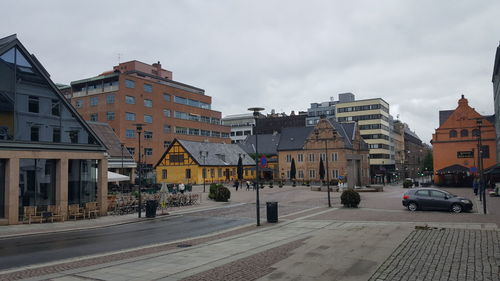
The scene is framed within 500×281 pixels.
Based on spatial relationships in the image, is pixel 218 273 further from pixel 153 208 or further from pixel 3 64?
pixel 3 64

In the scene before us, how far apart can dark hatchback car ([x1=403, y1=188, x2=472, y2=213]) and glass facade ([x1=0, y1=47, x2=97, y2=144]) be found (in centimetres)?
2283

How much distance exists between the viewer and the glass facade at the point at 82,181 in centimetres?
2502

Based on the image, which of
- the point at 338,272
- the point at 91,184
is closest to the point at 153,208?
the point at 91,184

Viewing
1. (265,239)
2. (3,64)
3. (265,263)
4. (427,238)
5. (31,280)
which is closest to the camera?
(31,280)

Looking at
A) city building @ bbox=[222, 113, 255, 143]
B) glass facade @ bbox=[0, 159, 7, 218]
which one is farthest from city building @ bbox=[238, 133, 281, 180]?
glass facade @ bbox=[0, 159, 7, 218]

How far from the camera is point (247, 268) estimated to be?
10711 millimetres

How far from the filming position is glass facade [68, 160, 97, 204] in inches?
985

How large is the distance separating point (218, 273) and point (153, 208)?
1616 centimetres

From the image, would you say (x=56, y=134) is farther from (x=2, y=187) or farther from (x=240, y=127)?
(x=240, y=127)

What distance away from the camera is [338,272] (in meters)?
10.0

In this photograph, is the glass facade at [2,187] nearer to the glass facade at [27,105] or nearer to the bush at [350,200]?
the glass facade at [27,105]

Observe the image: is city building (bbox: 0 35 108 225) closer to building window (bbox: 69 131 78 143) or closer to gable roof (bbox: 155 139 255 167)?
building window (bbox: 69 131 78 143)

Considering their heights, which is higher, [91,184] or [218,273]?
[91,184]

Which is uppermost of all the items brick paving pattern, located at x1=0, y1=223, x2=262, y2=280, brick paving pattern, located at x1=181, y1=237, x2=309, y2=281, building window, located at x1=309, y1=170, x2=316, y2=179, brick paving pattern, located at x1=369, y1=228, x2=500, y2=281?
building window, located at x1=309, y1=170, x2=316, y2=179
